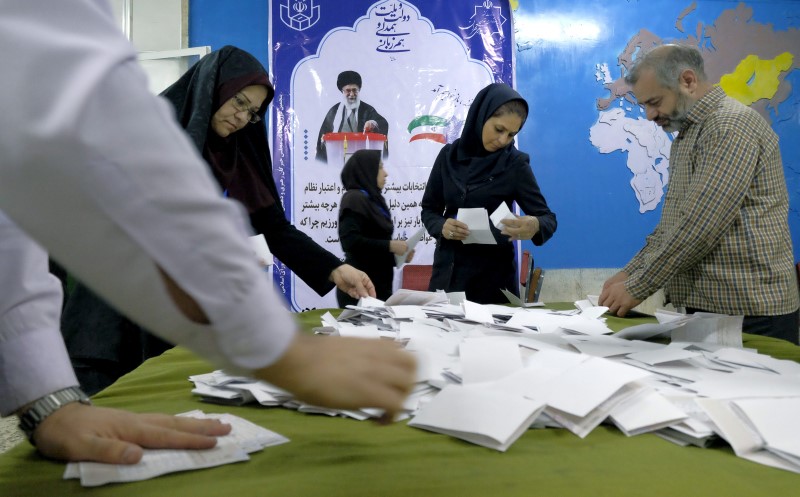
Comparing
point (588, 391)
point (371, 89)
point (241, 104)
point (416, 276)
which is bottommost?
point (416, 276)

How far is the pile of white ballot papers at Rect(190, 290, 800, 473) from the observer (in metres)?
0.71

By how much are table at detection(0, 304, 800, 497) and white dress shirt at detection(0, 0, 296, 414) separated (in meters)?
0.25

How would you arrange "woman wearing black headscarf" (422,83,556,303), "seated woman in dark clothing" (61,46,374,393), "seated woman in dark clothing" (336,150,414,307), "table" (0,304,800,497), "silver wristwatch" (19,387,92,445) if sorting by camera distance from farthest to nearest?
"seated woman in dark clothing" (336,150,414,307), "woman wearing black headscarf" (422,83,556,303), "seated woman in dark clothing" (61,46,374,393), "silver wristwatch" (19,387,92,445), "table" (0,304,800,497)

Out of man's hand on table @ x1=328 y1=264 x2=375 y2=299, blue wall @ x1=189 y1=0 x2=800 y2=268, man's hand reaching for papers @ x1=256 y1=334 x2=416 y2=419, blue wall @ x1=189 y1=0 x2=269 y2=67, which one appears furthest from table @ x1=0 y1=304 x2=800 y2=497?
blue wall @ x1=189 y1=0 x2=269 y2=67

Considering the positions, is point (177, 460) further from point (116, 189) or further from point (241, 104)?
point (241, 104)

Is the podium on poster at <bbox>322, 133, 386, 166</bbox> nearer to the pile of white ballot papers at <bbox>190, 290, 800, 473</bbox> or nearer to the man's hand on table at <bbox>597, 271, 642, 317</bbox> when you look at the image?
the man's hand on table at <bbox>597, 271, 642, 317</bbox>

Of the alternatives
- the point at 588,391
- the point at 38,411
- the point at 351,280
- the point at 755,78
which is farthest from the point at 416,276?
the point at 38,411

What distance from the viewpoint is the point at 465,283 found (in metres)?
2.55

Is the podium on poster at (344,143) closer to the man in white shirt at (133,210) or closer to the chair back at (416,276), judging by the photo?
the chair back at (416,276)

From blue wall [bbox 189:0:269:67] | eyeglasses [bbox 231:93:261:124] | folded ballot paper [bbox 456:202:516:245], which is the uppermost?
blue wall [bbox 189:0:269:67]

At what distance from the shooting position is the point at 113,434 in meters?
0.67

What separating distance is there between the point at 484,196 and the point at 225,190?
1162 mm

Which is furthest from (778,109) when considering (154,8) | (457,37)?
(154,8)

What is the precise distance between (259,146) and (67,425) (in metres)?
1.49
